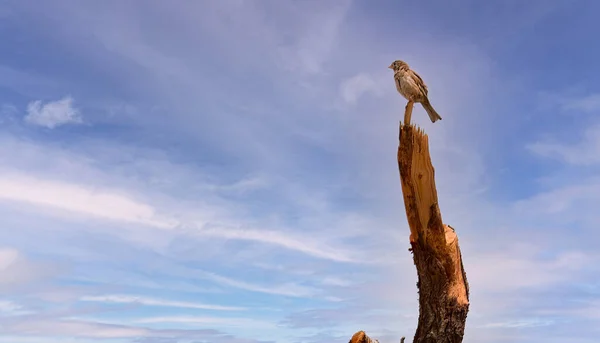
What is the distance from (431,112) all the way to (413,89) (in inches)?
32.2

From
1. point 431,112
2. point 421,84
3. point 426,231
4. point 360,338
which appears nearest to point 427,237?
point 426,231

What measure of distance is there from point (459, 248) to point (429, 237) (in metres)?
1.03

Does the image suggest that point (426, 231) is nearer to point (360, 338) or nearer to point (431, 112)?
point (360, 338)

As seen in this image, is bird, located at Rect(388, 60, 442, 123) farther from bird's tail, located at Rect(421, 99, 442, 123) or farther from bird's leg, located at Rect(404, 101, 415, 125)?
bird's leg, located at Rect(404, 101, 415, 125)

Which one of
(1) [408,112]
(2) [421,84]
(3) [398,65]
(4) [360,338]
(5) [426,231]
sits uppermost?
(3) [398,65]

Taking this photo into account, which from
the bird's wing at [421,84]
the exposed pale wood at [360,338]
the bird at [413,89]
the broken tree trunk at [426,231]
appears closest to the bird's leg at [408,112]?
the broken tree trunk at [426,231]

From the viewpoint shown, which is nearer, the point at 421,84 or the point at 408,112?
the point at 408,112

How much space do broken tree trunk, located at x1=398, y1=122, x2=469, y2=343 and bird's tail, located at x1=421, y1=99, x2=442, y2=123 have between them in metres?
1.80

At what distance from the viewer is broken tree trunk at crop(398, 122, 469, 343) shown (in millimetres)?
11602

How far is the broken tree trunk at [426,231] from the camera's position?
11.6 metres

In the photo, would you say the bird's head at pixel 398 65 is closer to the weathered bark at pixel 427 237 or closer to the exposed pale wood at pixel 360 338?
the weathered bark at pixel 427 237

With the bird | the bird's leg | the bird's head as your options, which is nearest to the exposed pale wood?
the bird's leg

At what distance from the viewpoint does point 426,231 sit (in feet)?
38.6

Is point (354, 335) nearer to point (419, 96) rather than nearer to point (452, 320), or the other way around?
point (452, 320)
